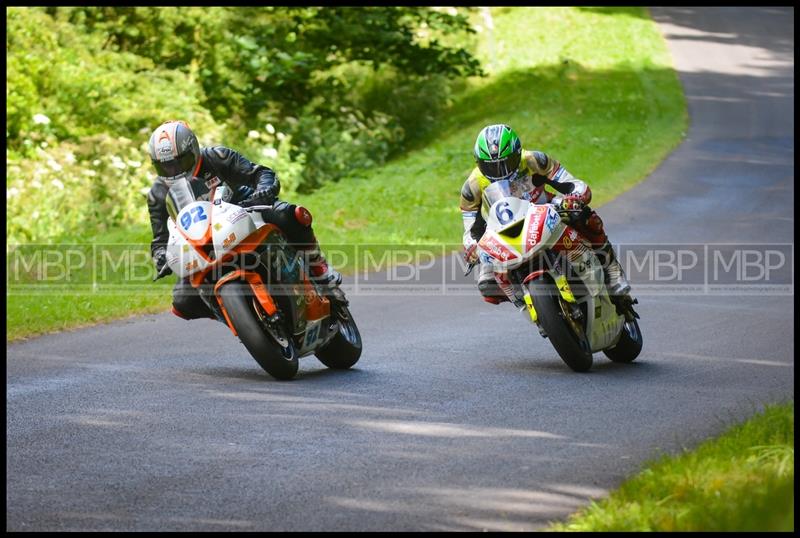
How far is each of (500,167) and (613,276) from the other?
130cm

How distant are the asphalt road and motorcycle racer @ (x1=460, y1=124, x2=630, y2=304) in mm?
730

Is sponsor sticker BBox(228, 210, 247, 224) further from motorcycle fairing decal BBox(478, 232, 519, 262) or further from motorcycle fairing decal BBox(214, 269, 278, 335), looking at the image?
motorcycle fairing decal BBox(478, 232, 519, 262)

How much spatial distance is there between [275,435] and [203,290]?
69.6 inches

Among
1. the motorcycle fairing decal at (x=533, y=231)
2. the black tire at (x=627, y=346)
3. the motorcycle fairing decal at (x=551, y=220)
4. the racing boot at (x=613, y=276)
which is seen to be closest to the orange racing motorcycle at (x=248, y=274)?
the motorcycle fairing decal at (x=533, y=231)

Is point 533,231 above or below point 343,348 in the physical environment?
above

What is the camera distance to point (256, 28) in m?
28.8

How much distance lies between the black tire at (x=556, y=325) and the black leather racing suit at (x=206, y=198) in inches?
68.3

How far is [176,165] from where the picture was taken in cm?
927

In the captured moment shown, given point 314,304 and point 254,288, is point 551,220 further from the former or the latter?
point 254,288

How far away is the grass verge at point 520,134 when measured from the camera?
15.0m

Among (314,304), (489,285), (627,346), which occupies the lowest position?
(627,346)

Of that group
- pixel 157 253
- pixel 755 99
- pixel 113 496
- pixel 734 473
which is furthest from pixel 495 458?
pixel 755 99

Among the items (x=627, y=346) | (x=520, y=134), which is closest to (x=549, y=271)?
(x=627, y=346)

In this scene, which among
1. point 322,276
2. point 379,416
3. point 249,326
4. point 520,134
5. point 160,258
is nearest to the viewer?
point 379,416
